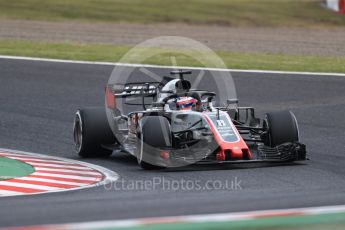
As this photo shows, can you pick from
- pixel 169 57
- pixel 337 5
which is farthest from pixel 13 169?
pixel 337 5

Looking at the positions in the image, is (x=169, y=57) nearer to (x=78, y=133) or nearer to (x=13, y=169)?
(x=78, y=133)

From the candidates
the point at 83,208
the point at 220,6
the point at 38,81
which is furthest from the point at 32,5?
the point at 83,208

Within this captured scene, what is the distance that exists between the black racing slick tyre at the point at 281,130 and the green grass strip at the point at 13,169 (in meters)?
2.91

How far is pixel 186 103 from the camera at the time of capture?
481 inches

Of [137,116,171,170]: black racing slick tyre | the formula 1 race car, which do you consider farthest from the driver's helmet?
[137,116,171,170]: black racing slick tyre

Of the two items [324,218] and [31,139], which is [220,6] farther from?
[324,218]

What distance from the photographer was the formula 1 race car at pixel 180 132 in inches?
450

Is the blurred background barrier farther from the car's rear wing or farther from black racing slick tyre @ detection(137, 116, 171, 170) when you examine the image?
black racing slick tyre @ detection(137, 116, 171, 170)

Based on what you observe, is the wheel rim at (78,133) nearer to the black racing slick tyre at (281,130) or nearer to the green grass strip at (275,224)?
the black racing slick tyre at (281,130)

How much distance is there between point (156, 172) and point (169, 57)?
11.4 metres

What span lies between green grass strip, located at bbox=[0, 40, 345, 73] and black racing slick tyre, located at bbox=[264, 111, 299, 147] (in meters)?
8.59

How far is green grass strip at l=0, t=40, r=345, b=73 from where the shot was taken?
69.3 ft

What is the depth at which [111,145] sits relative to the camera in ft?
42.4

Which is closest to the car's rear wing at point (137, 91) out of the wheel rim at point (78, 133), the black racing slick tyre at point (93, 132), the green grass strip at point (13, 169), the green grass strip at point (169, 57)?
the black racing slick tyre at point (93, 132)
